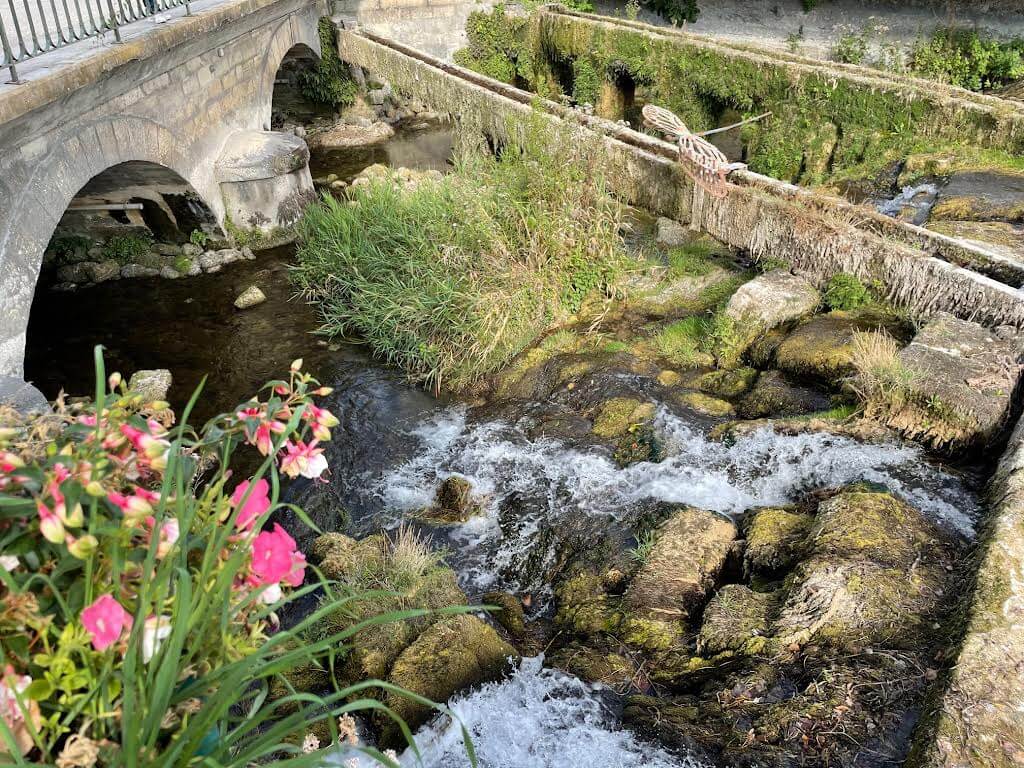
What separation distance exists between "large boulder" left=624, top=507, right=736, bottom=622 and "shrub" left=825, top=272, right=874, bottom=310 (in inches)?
101

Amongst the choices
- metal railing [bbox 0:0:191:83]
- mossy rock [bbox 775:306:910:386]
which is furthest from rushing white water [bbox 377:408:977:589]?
metal railing [bbox 0:0:191:83]

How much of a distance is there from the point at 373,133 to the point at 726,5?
320 inches

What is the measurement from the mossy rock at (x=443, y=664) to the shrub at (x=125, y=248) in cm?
795

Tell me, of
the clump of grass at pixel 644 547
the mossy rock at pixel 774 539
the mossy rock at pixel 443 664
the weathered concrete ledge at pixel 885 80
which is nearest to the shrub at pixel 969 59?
the weathered concrete ledge at pixel 885 80

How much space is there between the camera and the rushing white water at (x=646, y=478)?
195 inches

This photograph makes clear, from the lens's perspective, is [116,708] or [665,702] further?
[665,702]

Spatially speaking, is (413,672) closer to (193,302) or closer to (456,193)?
(456,193)

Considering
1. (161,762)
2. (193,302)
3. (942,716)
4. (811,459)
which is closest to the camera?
(161,762)

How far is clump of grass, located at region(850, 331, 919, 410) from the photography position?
517 centimetres

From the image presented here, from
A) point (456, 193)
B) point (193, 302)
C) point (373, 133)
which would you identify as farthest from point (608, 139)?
point (373, 133)

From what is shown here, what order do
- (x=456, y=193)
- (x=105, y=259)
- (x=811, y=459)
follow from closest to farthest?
1. (x=811, y=459)
2. (x=456, y=193)
3. (x=105, y=259)

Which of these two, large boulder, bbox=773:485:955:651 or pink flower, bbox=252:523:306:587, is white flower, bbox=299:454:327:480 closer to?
pink flower, bbox=252:523:306:587

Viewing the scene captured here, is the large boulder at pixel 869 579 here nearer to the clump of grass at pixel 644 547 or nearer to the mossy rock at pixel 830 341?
the clump of grass at pixel 644 547

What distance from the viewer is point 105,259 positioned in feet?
32.8
